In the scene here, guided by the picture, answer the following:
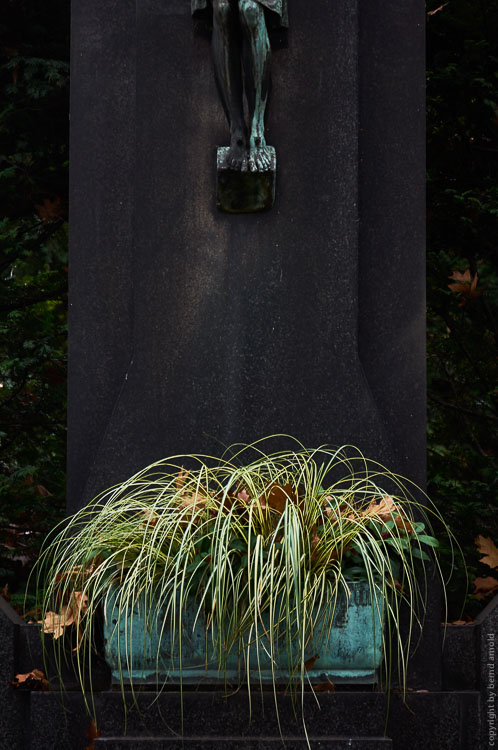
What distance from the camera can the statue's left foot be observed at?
12.8 ft

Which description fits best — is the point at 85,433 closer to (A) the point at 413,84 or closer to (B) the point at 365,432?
(B) the point at 365,432

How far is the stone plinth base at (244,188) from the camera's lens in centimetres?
394

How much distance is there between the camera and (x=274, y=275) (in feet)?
13.0

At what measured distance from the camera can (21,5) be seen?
6047mm

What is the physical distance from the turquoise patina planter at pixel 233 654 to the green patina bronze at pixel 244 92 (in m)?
1.80

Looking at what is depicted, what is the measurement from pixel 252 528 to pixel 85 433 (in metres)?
1.34

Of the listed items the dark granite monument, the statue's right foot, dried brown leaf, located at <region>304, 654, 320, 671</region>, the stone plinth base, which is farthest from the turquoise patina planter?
the statue's right foot

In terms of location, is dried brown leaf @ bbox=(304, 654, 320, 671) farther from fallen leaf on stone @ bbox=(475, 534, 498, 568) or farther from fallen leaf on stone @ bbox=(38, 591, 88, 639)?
fallen leaf on stone @ bbox=(475, 534, 498, 568)

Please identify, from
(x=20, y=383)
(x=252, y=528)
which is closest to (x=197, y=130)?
(x=252, y=528)

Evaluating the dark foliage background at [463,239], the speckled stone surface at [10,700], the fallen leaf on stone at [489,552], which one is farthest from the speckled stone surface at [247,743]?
the dark foliage background at [463,239]

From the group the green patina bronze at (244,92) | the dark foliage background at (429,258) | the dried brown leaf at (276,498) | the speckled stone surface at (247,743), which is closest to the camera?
the speckled stone surface at (247,743)

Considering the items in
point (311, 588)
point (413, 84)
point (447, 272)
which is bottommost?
point (311, 588)

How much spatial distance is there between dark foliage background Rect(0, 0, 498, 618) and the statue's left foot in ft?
7.22

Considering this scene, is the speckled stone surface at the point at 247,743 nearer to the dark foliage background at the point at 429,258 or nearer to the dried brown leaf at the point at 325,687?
the dried brown leaf at the point at 325,687
